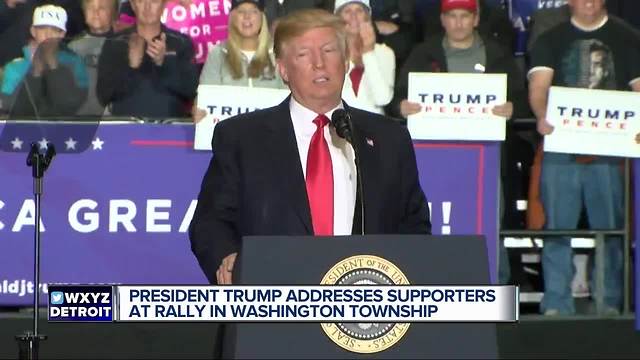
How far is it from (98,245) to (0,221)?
679 millimetres

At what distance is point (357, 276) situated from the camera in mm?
4387

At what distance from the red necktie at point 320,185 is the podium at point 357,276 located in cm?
91

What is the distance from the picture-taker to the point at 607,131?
10.8 meters

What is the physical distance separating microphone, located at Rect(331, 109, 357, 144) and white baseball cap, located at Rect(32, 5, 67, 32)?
5736 mm

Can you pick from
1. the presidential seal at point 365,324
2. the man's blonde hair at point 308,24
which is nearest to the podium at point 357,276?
the presidential seal at point 365,324

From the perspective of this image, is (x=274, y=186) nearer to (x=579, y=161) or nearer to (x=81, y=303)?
(x=81, y=303)

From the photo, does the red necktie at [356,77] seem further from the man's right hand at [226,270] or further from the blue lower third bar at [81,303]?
the blue lower third bar at [81,303]

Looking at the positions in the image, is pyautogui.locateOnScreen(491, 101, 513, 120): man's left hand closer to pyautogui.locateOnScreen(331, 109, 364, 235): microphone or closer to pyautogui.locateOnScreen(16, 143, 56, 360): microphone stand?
pyautogui.locateOnScreen(16, 143, 56, 360): microphone stand

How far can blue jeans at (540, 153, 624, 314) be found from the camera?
11.0 m

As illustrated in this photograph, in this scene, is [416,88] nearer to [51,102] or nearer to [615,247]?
[615,247]

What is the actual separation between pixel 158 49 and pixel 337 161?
18.0 ft

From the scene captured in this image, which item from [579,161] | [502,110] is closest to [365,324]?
[502,110]

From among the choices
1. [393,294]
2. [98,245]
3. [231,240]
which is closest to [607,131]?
[98,245]

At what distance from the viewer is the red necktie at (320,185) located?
5391mm
